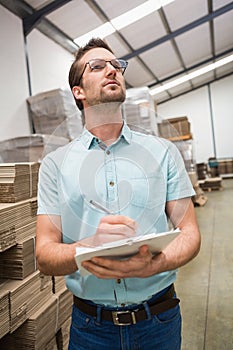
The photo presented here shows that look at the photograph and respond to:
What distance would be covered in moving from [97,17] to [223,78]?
9128mm

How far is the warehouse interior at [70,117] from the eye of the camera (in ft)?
5.69

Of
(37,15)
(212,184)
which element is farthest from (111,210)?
(212,184)

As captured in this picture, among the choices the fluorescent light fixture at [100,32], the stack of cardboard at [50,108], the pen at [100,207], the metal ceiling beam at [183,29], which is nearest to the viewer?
the pen at [100,207]

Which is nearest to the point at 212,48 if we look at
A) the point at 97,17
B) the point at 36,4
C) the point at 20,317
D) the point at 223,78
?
the point at 223,78

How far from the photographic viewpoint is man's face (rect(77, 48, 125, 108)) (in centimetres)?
86

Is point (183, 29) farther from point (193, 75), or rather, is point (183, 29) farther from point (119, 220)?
point (119, 220)

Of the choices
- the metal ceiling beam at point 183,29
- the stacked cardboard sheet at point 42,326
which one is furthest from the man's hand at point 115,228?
the metal ceiling beam at point 183,29

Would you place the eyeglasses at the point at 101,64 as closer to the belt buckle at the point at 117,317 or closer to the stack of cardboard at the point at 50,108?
the belt buckle at the point at 117,317

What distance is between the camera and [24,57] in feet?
13.2

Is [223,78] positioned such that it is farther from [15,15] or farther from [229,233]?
[15,15]

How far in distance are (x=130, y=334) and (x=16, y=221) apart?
101 cm

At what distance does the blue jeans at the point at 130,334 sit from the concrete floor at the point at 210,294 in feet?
4.54

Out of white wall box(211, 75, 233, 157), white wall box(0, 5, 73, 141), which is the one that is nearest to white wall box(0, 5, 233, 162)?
white wall box(0, 5, 73, 141)

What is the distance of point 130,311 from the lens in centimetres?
94
